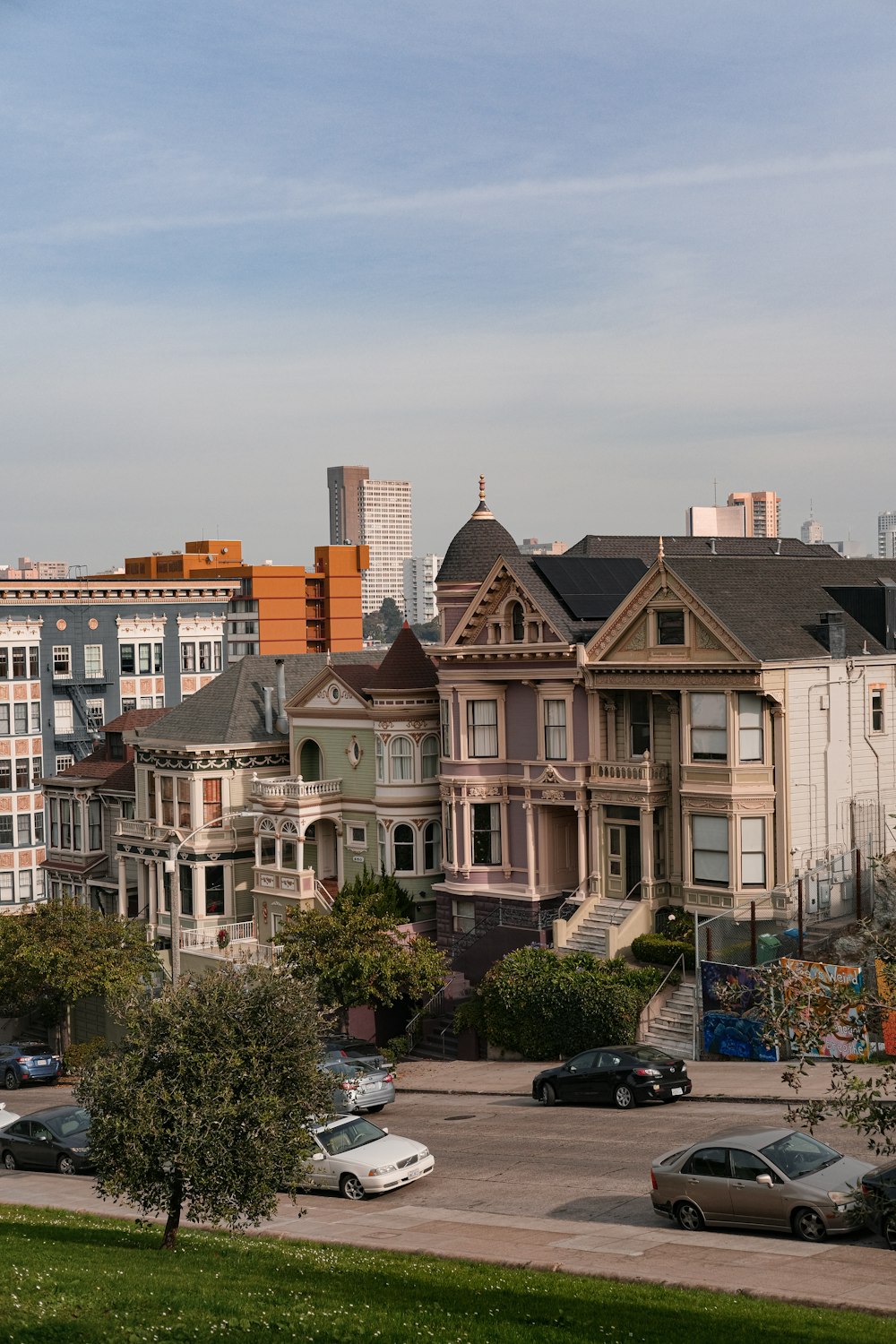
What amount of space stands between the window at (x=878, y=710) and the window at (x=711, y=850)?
5.73 m

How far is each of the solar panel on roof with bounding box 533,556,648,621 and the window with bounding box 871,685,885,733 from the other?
8084 mm

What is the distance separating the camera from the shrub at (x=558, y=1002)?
130ft

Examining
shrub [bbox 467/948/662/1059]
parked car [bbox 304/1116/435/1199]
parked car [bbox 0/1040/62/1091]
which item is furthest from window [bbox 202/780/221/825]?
parked car [bbox 304/1116/435/1199]

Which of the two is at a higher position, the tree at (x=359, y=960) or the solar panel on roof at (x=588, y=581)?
the solar panel on roof at (x=588, y=581)

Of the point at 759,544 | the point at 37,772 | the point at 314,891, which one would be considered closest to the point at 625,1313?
the point at 314,891

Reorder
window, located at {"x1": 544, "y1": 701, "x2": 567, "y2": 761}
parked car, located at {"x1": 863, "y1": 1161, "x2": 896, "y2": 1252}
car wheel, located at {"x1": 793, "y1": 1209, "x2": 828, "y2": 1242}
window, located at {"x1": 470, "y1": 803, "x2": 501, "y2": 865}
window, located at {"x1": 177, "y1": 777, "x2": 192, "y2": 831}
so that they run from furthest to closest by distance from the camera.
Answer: window, located at {"x1": 177, "y1": 777, "x2": 192, "y2": 831}, window, located at {"x1": 470, "y1": 803, "x2": 501, "y2": 865}, window, located at {"x1": 544, "y1": 701, "x2": 567, "y2": 761}, car wheel, located at {"x1": 793, "y1": 1209, "x2": 828, "y2": 1242}, parked car, located at {"x1": 863, "y1": 1161, "x2": 896, "y2": 1252}

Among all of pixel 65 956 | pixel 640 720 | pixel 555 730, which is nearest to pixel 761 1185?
pixel 640 720

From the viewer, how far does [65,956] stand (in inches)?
2019

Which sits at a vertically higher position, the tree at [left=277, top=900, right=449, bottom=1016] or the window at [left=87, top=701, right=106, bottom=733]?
the window at [left=87, top=701, right=106, bottom=733]

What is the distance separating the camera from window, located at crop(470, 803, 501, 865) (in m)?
48.1

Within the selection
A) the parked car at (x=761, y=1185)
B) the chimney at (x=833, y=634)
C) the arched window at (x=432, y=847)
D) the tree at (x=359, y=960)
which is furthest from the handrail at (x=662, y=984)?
the parked car at (x=761, y=1185)

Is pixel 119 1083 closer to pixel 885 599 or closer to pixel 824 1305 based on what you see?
pixel 824 1305

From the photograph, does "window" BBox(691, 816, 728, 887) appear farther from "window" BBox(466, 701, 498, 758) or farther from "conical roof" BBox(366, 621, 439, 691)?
"conical roof" BBox(366, 621, 439, 691)

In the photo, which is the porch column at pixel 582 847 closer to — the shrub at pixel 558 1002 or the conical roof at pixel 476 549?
the shrub at pixel 558 1002
